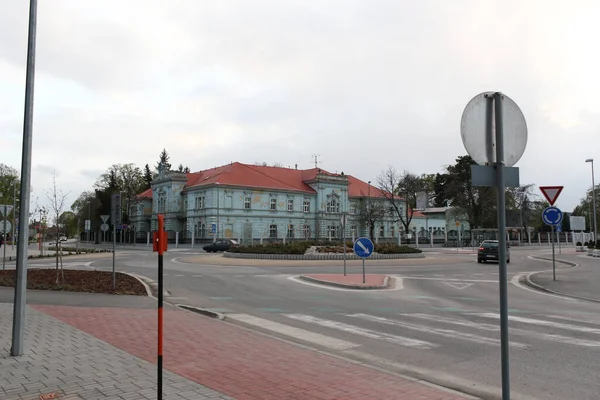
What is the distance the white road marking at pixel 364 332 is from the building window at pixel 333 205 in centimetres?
6976

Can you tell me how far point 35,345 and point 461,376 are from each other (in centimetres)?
593

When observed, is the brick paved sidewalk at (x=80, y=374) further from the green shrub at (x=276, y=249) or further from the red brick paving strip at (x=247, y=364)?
the green shrub at (x=276, y=249)

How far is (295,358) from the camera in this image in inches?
263

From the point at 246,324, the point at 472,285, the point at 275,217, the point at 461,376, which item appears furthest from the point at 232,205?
the point at 461,376

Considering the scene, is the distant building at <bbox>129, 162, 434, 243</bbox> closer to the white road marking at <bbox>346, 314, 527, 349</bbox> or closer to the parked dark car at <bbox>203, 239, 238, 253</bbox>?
the parked dark car at <bbox>203, 239, 238, 253</bbox>

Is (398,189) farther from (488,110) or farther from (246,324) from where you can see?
(488,110)

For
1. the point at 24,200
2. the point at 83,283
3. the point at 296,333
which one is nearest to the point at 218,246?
the point at 83,283

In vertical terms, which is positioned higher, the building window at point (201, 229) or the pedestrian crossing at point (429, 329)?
the building window at point (201, 229)

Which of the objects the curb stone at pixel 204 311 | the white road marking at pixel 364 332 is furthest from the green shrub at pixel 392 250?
the white road marking at pixel 364 332

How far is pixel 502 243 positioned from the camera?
3805 mm

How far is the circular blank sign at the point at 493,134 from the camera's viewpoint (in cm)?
416

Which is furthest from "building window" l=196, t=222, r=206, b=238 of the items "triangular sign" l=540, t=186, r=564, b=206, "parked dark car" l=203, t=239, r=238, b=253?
"triangular sign" l=540, t=186, r=564, b=206

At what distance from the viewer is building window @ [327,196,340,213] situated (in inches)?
3172

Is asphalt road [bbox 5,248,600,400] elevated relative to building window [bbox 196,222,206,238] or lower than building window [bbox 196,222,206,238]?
lower
